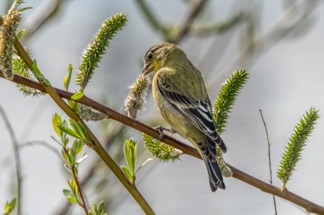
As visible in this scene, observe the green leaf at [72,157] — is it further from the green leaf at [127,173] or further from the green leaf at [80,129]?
the green leaf at [127,173]

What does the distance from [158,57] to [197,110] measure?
44.3 inches

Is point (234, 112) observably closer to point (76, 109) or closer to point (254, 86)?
point (254, 86)

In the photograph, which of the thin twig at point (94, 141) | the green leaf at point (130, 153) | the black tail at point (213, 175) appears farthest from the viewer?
the black tail at point (213, 175)

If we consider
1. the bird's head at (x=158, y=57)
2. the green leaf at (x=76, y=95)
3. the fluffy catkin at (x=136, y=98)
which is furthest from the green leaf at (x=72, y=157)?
the bird's head at (x=158, y=57)

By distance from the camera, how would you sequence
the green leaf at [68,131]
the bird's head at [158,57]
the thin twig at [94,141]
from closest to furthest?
the thin twig at [94,141]
the green leaf at [68,131]
the bird's head at [158,57]

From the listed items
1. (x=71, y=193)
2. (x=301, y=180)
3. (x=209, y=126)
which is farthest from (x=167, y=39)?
(x=301, y=180)

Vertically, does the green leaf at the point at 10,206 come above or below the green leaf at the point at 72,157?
above

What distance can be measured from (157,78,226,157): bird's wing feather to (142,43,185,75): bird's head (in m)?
0.45

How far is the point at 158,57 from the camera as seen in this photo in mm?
5410

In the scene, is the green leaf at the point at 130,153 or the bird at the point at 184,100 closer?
the green leaf at the point at 130,153

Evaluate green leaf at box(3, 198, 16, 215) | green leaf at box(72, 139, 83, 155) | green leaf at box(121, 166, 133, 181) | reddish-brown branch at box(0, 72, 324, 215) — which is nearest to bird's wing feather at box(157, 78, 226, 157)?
reddish-brown branch at box(0, 72, 324, 215)

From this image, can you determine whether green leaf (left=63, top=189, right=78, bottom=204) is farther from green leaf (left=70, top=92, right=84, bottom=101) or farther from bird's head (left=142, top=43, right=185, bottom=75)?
bird's head (left=142, top=43, right=185, bottom=75)

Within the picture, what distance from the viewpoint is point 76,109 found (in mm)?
2545

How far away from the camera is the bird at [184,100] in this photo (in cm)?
383
